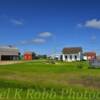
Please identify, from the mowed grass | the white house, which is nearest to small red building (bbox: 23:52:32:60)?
the white house

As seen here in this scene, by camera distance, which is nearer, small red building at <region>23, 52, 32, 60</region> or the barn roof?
the barn roof

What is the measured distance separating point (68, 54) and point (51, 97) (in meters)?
97.9

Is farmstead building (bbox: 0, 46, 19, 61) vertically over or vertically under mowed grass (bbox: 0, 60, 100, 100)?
over

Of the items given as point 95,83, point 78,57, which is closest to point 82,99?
point 95,83

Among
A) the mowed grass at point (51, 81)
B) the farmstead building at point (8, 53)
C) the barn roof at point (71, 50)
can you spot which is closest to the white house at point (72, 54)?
the barn roof at point (71, 50)

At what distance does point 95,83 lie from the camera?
29859mm

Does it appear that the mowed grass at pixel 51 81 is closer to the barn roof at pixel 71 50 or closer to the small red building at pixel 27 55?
the barn roof at pixel 71 50

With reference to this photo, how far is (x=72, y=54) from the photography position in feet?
385

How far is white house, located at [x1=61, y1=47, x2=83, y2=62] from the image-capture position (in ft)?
384

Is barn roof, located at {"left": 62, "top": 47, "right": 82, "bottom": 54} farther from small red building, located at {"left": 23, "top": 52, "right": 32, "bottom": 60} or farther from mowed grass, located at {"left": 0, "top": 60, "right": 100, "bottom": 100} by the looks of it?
mowed grass, located at {"left": 0, "top": 60, "right": 100, "bottom": 100}

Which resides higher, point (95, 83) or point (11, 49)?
point (11, 49)

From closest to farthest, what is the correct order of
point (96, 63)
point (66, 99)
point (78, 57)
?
point (66, 99) → point (96, 63) → point (78, 57)

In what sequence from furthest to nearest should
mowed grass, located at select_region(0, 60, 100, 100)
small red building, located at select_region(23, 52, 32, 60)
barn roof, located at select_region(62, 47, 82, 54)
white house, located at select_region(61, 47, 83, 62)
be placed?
small red building, located at select_region(23, 52, 32, 60) → barn roof, located at select_region(62, 47, 82, 54) → white house, located at select_region(61, 47, 83, 62) → mowed grass, located at select_region(0, 60, 100, 100)

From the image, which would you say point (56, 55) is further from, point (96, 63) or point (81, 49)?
point (96, 63)
